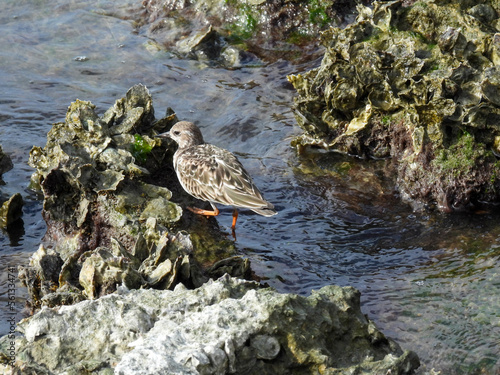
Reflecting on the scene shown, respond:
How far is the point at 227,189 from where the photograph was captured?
5992 millimetres

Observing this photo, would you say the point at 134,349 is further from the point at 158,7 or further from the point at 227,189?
the point at 158,7

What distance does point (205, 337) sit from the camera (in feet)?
10.2

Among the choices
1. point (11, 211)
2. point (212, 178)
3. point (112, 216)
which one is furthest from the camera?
point (212, 178)

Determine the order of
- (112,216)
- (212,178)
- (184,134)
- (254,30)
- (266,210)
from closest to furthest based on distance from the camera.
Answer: (112,216) → (266,210) → (212,178) → (184,134) → (254,30)

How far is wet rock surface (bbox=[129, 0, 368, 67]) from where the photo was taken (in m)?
9.10

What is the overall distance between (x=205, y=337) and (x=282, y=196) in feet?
11.2

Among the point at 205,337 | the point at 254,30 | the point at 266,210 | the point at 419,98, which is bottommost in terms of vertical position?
the point at 266,210

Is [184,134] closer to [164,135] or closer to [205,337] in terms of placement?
[164,135]

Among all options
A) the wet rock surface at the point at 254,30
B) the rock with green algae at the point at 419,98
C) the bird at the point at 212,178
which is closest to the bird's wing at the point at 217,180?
the bird at the point at 212,178

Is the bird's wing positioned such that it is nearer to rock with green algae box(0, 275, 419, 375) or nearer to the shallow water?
the shallow water

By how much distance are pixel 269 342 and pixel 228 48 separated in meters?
6.56

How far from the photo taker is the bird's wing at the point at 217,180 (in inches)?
230

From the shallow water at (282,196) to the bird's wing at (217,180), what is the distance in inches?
11.9

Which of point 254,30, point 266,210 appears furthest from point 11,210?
point 254,30
